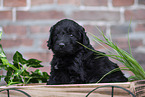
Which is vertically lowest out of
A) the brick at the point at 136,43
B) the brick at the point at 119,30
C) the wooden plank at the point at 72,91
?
the wooden plank at the point at 72,91

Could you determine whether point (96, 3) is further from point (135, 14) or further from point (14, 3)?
point (14, 3)

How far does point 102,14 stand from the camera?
182 centimetres

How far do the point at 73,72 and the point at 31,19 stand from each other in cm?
93

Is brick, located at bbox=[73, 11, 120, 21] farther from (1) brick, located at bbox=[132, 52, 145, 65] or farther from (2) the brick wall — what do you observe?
(1) brick, located at bbox=[132, 52, 145, 65]

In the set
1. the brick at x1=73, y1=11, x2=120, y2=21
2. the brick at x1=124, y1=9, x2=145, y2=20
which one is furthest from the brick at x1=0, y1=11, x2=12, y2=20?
the brick at x1=124, y1=9, x2=145, y2=20

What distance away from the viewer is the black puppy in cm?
105

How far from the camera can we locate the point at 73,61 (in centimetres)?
108

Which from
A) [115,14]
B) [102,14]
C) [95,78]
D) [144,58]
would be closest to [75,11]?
[102,14]

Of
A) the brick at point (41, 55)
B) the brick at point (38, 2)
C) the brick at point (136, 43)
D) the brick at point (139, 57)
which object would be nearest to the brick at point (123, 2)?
the brick at point (136, 43)

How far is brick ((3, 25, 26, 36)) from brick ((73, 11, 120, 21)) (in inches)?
18.5

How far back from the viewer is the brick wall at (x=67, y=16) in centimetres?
182

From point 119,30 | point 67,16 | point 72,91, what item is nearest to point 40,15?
point 67,16

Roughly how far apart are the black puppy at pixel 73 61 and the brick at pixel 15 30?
76cm

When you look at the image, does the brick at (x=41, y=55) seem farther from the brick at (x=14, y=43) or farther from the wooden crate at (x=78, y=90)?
the wooden crate at (x=78, y=90)
